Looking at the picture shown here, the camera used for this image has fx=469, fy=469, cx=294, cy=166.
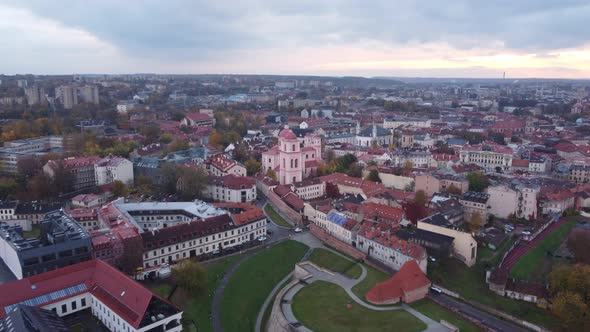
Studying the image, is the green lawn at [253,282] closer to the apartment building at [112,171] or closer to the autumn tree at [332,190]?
the autumn tree at [332,190]

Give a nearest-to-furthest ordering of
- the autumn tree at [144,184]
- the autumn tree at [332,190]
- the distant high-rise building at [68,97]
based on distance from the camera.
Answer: the autumn tree at [144,184]
the autumn tree at [332,190]
the distant high-rise building at [68,97]

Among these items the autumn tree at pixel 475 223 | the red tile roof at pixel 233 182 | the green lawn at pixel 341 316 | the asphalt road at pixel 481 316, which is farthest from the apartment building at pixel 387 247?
the red tile roof at pixel 233 182

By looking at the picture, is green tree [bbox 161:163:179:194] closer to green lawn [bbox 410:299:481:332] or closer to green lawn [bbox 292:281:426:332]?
green lawn [bbox 292:281:426:332]

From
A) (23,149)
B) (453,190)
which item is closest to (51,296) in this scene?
(453,190)

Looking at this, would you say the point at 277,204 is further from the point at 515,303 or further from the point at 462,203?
the point at 515,303

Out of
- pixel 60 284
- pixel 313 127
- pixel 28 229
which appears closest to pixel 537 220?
pixel 60 284

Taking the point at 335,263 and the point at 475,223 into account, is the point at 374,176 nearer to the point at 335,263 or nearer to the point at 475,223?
the point at 475,223
